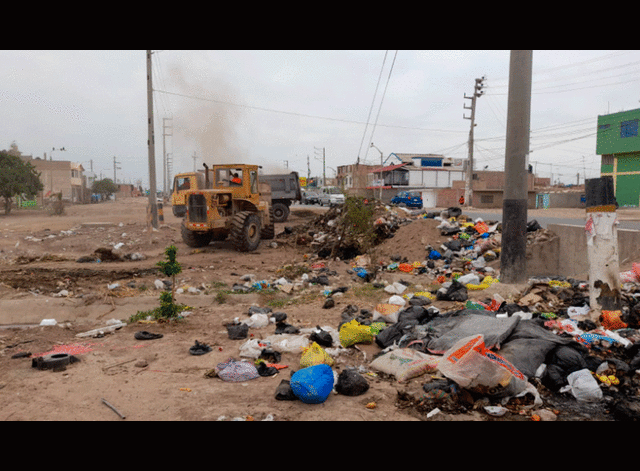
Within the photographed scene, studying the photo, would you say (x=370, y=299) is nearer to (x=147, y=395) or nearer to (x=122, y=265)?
(x=147, y=395)

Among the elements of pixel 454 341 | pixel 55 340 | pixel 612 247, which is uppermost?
pixel 612 247

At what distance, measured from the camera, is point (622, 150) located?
102 feet

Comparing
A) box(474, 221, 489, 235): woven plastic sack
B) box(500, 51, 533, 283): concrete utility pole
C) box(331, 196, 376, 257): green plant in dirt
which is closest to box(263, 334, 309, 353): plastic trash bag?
box(500, 51, 533, 283): concrete utility pole

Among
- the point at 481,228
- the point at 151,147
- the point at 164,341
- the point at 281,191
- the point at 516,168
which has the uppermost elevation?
the point at 151,147

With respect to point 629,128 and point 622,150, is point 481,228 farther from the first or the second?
point 629,128

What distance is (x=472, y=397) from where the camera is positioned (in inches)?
140

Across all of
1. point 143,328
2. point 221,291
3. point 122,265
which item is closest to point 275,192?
point 122,265

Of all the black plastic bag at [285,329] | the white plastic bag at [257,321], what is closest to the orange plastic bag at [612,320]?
the black plastic bag at [285,329]

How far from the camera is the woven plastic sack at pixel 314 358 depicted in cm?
433

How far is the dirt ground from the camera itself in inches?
140

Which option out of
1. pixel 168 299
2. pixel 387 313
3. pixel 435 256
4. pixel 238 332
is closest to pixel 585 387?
pixel 387 313

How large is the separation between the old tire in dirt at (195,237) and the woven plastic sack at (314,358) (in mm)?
9877

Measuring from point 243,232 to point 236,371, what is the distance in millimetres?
8633

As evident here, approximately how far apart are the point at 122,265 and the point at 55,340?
580 centimetres
